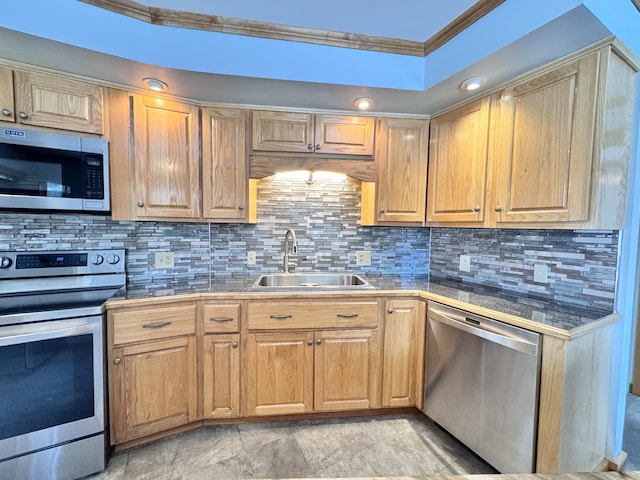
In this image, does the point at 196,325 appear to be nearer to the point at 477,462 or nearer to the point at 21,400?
the point at 21,400

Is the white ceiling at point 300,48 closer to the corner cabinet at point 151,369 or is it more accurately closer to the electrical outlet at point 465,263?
the electrical outlet at point 465,263

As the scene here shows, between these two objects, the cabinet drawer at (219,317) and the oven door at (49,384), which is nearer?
the oven door at (49,384)

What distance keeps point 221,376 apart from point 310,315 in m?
0.67

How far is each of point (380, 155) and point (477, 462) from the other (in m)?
2.00

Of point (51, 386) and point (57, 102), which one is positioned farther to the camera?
point (57, 102)

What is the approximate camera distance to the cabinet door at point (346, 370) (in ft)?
6.48

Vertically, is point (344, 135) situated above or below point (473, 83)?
below

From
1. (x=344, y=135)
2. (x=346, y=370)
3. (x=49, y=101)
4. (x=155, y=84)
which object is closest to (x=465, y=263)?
(x=346, y=370)

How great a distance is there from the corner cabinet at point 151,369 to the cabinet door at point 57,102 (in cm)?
110

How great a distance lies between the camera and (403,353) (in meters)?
2.05

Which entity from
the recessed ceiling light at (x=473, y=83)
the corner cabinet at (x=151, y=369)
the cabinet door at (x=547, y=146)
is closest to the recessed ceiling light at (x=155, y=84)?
the corner cabinet at (x=151, y=369)

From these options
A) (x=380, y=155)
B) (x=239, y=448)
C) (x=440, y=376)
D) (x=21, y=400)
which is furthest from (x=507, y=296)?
(x=21, y=400)

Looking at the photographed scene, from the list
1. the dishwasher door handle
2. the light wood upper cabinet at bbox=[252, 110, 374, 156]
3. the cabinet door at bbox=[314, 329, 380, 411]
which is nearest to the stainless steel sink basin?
the cabinet door at bbox=[314, 329, 380, 411]

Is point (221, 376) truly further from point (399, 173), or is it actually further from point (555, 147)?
point (555, 147)
